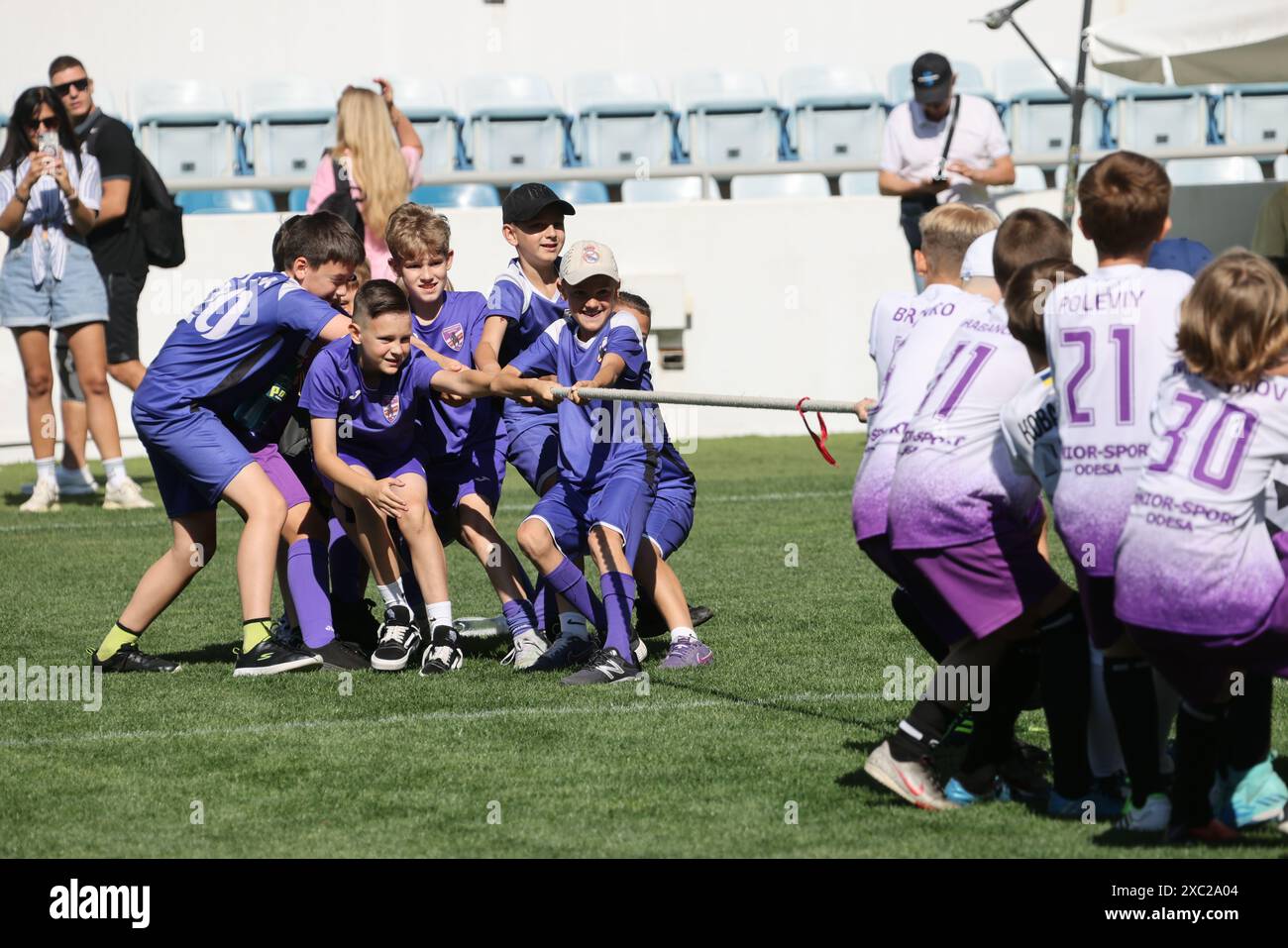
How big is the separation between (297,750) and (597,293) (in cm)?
206

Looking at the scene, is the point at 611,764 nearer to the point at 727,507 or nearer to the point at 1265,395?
the point at 1265,395

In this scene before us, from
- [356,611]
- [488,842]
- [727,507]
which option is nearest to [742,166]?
[727,507]

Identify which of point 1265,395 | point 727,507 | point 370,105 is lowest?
point 727,507

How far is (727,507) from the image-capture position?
11078 mm

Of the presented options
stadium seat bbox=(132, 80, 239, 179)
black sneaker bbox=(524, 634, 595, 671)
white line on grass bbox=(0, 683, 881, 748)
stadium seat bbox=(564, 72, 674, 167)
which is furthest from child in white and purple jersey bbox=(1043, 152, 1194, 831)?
stadium seat bbox=(132, 80, 239, 179)

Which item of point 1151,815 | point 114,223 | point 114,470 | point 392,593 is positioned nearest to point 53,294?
point 114,223

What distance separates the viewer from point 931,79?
12.8 meters

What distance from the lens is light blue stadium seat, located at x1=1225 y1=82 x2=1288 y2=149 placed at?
18.3 meters

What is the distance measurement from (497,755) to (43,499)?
7227 millimetres

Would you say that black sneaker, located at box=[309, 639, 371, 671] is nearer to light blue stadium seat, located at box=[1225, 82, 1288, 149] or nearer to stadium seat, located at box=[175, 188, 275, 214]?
stadium seat, located at box=[175, 188, 275, 214]

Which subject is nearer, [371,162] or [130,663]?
[130,663]

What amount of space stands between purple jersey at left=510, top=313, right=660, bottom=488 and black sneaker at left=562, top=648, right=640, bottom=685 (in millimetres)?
667

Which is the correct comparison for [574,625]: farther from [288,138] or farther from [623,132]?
[288,138]

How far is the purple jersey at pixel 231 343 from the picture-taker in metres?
6.73
